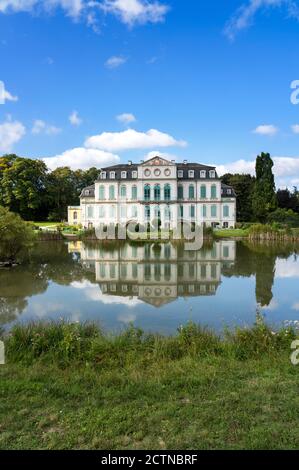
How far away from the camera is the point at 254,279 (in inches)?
476

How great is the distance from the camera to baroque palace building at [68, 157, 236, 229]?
40.9 m

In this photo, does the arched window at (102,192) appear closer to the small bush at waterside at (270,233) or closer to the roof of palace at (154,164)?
the roof of palace at (154,164)

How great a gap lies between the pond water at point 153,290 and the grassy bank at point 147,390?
4.64 ft

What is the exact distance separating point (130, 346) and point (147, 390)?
143cm

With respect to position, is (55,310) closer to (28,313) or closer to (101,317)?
(28,313)

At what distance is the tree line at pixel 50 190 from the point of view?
43.6 meters

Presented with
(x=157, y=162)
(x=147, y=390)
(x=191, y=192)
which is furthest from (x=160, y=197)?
(x=147, y=390)

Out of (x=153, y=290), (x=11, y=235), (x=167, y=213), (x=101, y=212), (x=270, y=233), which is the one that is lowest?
(x=153, y=290)

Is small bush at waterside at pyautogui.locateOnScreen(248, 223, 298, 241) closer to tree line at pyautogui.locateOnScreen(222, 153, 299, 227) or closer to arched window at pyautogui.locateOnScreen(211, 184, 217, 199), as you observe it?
tree line at pyautogui.locateOnScreen(222, 153, 299, 227)

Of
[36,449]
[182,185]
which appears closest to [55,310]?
[36,449]

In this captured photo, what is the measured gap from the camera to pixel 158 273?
1307 centimetres

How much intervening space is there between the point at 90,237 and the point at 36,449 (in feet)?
85.4

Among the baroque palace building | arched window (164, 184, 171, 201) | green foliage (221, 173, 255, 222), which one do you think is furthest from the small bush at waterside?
green foliage (221, 173, 255, 222)

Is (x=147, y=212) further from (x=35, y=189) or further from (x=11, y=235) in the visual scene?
(x=11, y=235)
